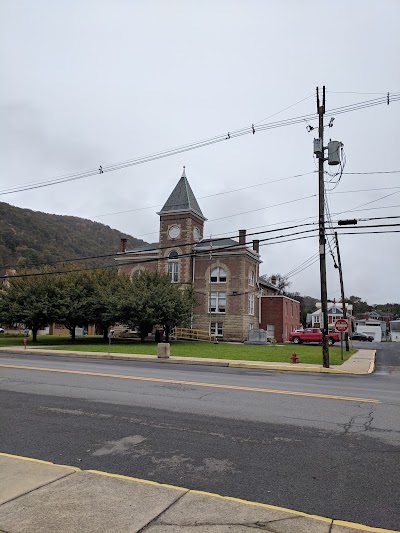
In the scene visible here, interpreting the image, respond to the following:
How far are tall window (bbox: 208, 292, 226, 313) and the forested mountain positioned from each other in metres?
38.4

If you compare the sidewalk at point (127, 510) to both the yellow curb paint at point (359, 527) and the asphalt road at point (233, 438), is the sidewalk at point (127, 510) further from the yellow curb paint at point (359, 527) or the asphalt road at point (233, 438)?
the asphalt road at point (233, 438)

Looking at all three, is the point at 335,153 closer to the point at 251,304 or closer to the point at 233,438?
the point at 233,438

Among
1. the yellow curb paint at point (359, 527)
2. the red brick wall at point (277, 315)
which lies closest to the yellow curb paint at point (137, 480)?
the yellow curb paint at point (359, 527)

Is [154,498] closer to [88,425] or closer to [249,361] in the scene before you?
[88,425]

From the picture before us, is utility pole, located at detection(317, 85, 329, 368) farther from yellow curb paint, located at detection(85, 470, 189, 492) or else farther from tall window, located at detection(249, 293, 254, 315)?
tall window, located at detection(249, 293, 254, 315)

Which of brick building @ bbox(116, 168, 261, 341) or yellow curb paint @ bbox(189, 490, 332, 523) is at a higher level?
brick building @ bbox(116, 168, 261, 341)

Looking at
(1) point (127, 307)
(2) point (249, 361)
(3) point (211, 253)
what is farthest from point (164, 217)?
(2) point (249, 361)

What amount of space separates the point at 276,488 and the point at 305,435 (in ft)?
7.78

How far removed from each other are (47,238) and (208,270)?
62956 mm

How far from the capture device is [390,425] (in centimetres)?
791

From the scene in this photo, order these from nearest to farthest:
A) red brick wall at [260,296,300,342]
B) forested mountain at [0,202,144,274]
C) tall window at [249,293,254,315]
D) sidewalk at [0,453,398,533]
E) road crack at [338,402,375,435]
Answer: sidewalk at [0,453,398,533] < road crack at [338,402,375,435] < tall window at [249,293,254,315] < red brick wall at [260,296,300,342] < forested mountain at [0,202,144,274]

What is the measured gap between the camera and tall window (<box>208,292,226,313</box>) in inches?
1836

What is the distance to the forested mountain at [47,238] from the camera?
286 feet

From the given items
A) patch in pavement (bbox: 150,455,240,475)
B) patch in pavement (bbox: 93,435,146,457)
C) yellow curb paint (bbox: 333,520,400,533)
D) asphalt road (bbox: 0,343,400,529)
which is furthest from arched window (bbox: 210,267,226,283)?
yellow curb paint (bbox: 333,520,400,533)
